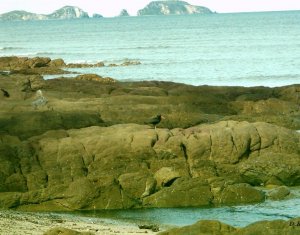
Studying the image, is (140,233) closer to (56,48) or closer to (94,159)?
(94,159)

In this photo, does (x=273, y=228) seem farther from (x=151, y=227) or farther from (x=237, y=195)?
(x=237, y=195)

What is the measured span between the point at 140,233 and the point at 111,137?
7178 millimetres

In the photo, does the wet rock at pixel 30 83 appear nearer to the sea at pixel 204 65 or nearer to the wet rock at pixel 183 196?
the wet rock at pixel 183 196

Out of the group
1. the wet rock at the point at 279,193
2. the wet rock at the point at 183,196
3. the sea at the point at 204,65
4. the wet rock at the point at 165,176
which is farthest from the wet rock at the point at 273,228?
the wet rock at the point at 165,176

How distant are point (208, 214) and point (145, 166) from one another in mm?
3846

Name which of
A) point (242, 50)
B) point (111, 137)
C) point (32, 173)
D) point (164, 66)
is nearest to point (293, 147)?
point (111, 137)

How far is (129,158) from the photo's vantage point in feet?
83.6

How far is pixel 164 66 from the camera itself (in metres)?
84.2

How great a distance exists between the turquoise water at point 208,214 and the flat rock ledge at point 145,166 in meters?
0.45

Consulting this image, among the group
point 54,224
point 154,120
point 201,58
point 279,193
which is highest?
point 154,120

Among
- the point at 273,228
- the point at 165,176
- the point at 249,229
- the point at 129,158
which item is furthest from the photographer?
the point at 129,158

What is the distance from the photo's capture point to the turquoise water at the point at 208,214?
2158 centimetres

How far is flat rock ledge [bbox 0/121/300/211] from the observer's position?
23219 mm

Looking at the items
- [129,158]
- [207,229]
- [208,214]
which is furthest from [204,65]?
[207,229]
